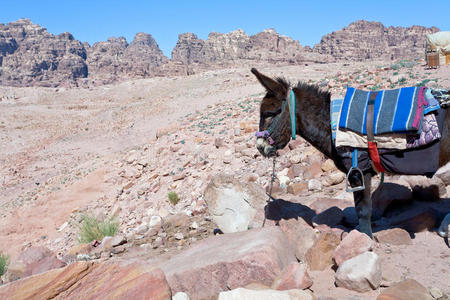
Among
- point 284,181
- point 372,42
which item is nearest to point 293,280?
point 284,181

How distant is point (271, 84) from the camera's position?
3730 mm

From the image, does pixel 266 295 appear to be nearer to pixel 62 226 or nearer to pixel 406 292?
pixel 406 292

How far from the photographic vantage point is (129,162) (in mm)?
13273

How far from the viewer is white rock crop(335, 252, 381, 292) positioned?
9.04 ft

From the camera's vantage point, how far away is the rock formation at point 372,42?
5064 inches

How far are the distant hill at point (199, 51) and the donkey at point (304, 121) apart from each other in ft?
362

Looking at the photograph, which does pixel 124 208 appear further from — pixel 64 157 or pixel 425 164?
pixel 64 157

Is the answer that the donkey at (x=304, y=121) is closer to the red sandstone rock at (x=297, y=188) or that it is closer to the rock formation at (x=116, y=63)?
the red sandstone rock at (x=297, y=188)

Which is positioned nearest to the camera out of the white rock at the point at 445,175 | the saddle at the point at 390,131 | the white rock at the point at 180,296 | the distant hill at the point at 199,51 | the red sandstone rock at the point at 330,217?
the white rock at the point at 180,296

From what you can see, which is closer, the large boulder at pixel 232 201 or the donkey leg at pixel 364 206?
the donkey leg at pixel 364 206

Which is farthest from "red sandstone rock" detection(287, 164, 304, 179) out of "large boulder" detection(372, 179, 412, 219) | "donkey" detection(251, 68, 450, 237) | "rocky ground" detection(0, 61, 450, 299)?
"donkey" detection(251, 68, 450, 237)

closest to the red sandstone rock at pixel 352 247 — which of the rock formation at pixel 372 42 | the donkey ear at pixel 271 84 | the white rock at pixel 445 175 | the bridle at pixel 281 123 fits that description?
the bridle at pixel 281 123

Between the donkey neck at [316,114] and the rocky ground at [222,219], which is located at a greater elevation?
the donkey neck at [316,114]

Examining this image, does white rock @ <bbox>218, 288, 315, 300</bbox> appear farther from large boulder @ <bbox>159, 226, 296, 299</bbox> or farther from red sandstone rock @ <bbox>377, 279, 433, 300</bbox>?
red sandstone rock @ <bbox>377, 279, 433, 300</bbox>
